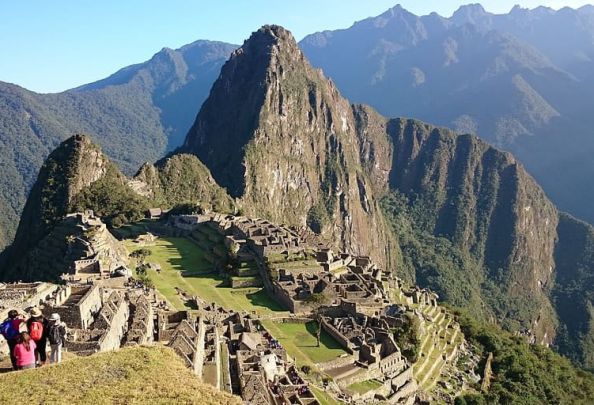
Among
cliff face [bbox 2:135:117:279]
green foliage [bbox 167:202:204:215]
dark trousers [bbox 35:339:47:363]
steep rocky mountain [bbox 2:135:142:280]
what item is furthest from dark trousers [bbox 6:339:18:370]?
cliff face [bbox 2:135:117:279]

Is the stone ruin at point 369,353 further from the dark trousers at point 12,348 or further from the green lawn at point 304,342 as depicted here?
the dark trousers at point 12,348

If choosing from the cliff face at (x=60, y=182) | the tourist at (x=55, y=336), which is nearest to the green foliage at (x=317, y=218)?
the cliff face at (x=60, y=182)

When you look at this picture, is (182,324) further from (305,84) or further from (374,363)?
(305,84)

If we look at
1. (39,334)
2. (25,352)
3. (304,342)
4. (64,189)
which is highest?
(64,189)

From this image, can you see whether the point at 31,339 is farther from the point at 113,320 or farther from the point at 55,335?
the point at 113,320

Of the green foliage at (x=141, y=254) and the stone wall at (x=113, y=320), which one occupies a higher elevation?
the stone wall at (x=113, y=320)

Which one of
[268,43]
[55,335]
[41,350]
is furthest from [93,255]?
[268,43]
